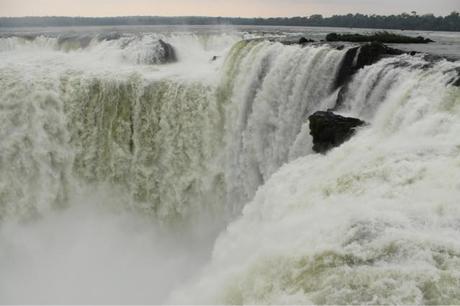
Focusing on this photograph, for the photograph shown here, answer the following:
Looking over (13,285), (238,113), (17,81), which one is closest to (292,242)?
(238,113)

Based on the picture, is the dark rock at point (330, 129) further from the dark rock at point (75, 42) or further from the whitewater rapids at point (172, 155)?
the dark rock at point (75, 42)

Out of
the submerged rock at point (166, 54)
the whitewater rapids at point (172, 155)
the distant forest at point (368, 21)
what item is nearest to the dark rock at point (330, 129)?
the whitewater rapids at point (172, 155)

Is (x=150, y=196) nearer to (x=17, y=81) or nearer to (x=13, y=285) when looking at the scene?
(x=13, y=285)

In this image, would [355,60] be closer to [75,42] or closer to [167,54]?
[167,54]

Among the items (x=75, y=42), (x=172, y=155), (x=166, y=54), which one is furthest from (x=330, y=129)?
(x=75, y=42)

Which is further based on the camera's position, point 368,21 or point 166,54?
point 368,21

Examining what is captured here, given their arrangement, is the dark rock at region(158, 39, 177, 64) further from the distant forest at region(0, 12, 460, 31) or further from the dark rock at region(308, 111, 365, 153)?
the distant forest at region(0, 12, 460, 31)
